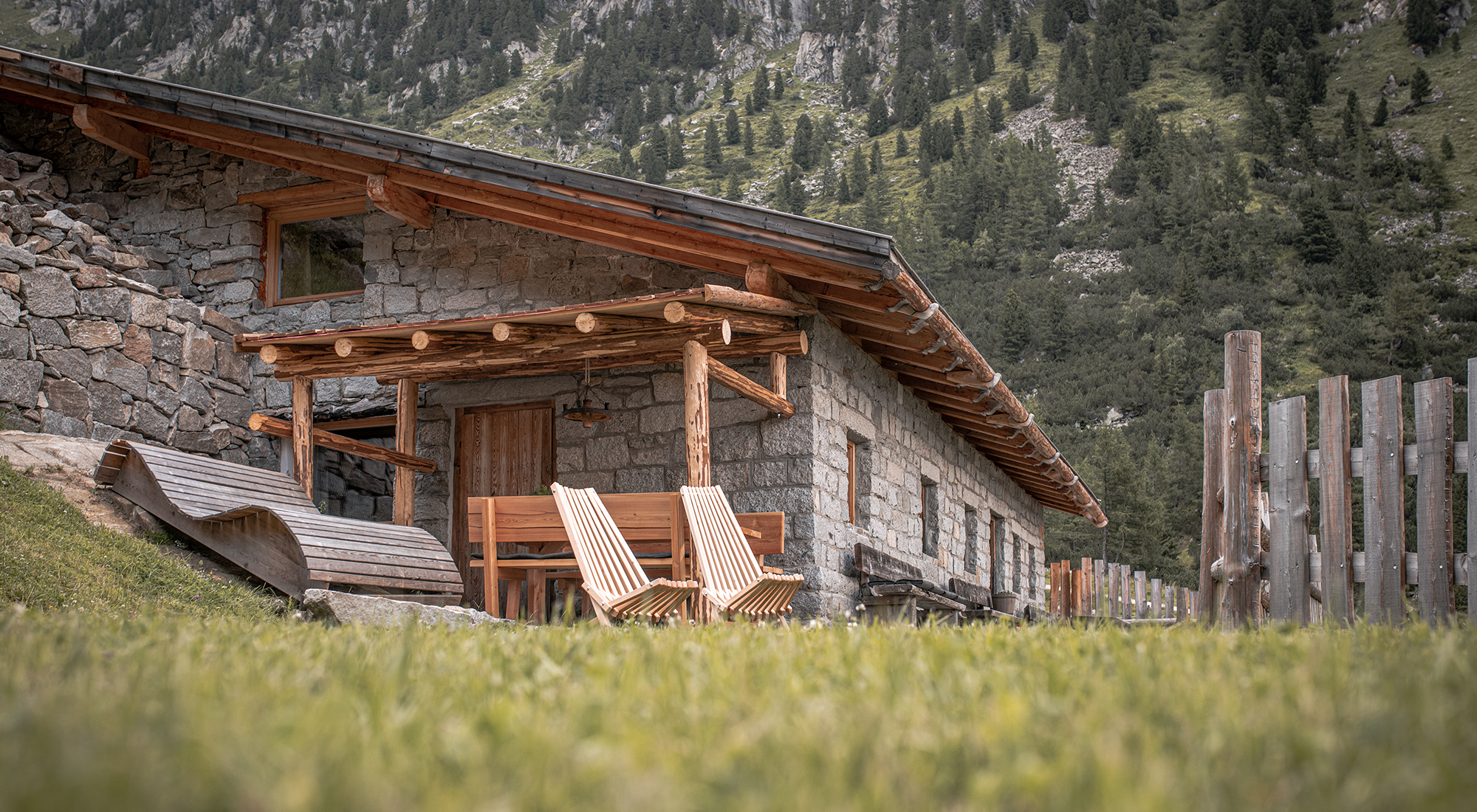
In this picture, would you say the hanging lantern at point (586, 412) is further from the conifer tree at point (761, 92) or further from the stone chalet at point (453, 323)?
the conifer tree at point (761, 92)

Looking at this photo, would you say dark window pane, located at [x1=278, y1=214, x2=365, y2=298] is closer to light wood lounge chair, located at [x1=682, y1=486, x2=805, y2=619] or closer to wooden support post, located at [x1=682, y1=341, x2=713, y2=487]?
wooden support post, located at [x1=682, y1=341, x2=713, y2=487]

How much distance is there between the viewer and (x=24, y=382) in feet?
25.0

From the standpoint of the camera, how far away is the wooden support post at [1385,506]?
3961mm

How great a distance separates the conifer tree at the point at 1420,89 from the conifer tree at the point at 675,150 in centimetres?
3893

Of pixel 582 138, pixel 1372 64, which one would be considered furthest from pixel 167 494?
pixel 1372 64

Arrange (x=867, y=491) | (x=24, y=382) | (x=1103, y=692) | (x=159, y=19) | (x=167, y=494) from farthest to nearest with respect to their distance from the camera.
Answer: (x=159, y=19) < (x=867, y=491) < (x=24, y=382) < (x=167, y=494) < (x=1103, y=692)

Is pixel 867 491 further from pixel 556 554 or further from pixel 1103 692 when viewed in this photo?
pixel 1103 692

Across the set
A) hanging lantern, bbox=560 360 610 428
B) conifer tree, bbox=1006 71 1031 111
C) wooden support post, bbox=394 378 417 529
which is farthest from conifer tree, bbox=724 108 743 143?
hanging lantern, bbox=560 360 610 428

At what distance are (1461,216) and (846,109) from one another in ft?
123

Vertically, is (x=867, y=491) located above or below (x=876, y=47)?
below

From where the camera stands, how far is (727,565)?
597 cm

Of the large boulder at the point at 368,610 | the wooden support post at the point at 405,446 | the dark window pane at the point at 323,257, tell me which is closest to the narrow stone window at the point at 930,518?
the wooden support post at the point at 405,446

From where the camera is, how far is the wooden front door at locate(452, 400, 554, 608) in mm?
8836

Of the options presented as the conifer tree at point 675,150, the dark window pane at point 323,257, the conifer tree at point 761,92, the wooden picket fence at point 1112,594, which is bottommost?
the wooden picket fence at point 1112,594
